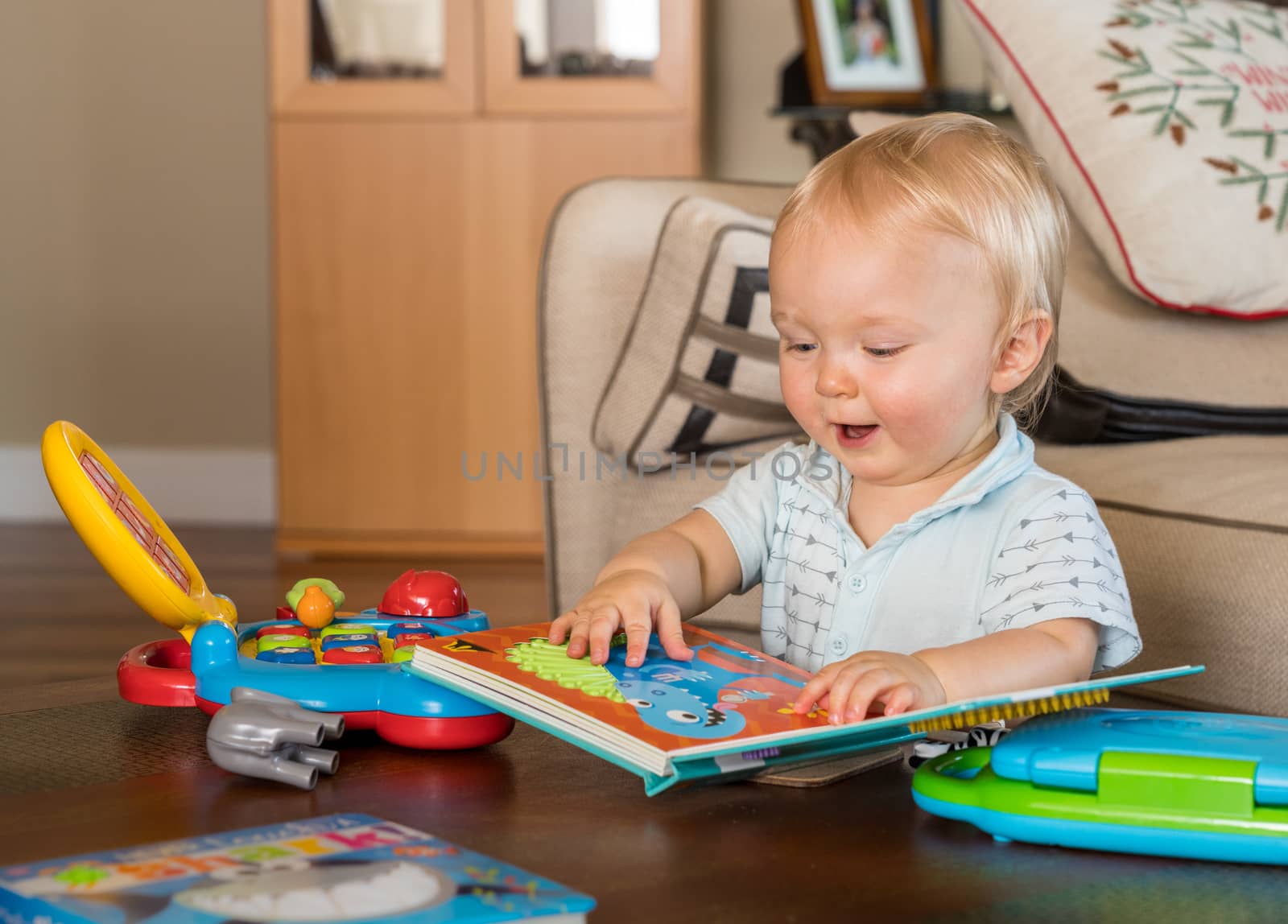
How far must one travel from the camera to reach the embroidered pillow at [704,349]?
1303 mm

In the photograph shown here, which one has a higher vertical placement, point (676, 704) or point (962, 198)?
point (962, 198)

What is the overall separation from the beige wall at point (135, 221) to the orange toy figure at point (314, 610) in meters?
2.73

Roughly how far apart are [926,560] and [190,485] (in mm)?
2853

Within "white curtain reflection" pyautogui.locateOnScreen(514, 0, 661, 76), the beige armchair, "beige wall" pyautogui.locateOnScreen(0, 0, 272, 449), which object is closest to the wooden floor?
"beige wall" pyautogui.locateOnScreen(0, 0, 272, 449)

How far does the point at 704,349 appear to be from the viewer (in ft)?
4.31

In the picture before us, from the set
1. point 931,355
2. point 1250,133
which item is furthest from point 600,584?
point 1250,133

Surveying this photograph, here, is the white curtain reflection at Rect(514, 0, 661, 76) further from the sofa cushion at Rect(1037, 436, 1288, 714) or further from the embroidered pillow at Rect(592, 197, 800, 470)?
the sofa cushion at Rect(1037, 436, 1288, 714)

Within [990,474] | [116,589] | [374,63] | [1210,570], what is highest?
[374,63]

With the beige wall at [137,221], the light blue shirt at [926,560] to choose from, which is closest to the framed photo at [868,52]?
the beige wall at [137,221]

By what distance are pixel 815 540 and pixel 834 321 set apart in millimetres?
188

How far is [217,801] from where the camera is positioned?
590mm

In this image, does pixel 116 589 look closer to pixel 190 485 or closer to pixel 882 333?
pixel 190 485

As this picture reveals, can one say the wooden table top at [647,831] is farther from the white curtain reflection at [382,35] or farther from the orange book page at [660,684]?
the white curtain reflection at [382,35]

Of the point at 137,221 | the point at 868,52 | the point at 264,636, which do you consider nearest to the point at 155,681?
the point at 264,636
